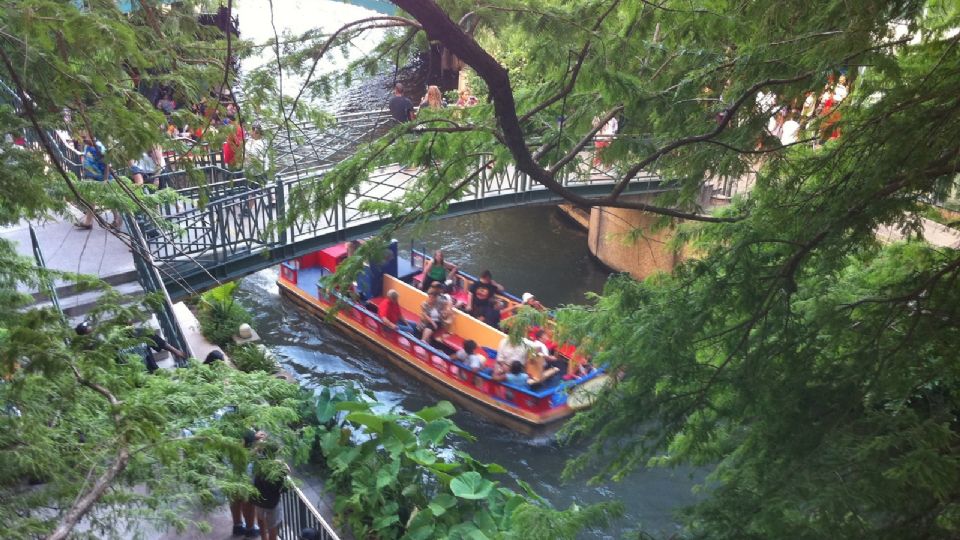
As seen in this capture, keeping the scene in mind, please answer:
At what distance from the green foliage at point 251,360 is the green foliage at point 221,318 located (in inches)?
21.7

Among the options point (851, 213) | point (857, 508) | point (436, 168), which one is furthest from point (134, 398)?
point (851, 213)

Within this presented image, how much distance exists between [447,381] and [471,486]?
21.5 ft

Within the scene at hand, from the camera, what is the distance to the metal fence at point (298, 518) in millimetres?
6445

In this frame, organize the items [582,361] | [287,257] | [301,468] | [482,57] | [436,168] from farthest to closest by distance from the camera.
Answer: [582,361] → [287,257] → [301,468] → [436,168] → [482,57]

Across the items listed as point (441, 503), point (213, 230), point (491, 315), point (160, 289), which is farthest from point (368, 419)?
point (491, 315)

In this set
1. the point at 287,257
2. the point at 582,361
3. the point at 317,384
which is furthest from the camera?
the point at 317,384

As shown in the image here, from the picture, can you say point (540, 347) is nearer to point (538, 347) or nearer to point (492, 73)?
point (538, 347)

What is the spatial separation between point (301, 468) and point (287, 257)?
167 inches

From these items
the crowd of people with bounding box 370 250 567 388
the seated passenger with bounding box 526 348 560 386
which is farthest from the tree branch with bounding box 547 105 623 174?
the seated passenger with bounding box 526 348 560 386

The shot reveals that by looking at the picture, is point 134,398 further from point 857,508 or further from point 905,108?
point 905,108

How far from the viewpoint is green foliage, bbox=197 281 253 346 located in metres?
12.3

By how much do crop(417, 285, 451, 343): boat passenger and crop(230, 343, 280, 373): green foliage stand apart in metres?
3.09

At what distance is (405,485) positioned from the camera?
768cm

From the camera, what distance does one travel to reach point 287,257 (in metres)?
11.7
